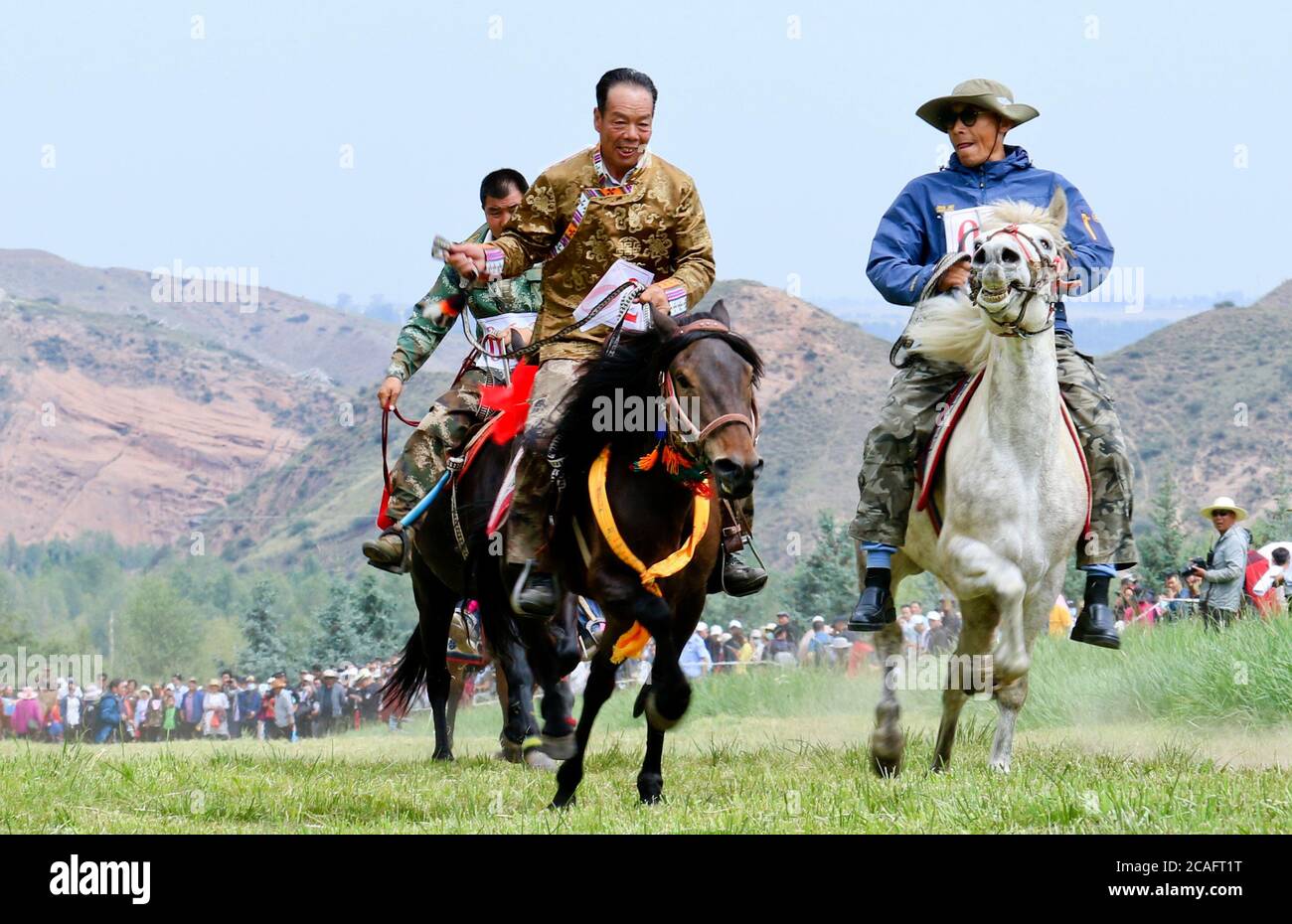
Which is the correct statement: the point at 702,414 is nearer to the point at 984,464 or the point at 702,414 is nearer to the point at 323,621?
the point at 984,464

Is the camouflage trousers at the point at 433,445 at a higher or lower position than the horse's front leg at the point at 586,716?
higher

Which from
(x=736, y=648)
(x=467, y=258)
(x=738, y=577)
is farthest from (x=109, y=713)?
(x=467, y=258)

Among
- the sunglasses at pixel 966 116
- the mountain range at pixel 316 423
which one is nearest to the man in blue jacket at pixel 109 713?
the mountain range at pixel 316 423

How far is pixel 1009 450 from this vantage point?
8.46 m

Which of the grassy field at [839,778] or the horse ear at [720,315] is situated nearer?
the grassy field at [839,778]

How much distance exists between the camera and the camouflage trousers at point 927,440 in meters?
8.84

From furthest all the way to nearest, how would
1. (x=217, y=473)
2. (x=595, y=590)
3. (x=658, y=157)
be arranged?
(x=217, y=473)
(x=658, y=157)
(x=595, y=590)

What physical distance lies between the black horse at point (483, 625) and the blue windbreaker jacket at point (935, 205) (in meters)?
2.44

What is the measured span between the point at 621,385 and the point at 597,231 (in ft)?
3.72

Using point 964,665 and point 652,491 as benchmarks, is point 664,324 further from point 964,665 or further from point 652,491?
point 964,665

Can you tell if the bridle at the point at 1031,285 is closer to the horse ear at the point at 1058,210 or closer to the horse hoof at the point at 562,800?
the horse ear at the point at 1058,210
